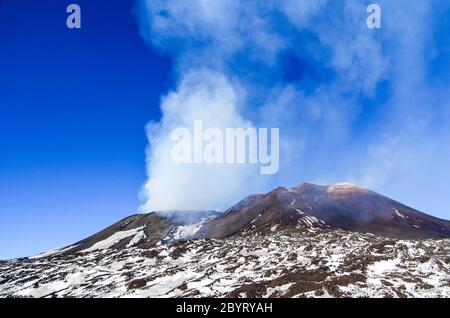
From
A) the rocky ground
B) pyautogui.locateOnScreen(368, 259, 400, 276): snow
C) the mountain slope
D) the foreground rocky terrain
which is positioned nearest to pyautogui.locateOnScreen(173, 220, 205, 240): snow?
the foreground rocky terrain

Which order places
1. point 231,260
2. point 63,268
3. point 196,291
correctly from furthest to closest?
point 63,268 → point 231,260 → point 196,291

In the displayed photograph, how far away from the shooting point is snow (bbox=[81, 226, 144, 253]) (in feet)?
504

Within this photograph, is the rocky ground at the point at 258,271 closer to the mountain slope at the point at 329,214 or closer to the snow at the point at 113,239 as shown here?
the mountain slope at the point at 329,214

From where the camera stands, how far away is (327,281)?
50.7 m

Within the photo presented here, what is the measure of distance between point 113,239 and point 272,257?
102m

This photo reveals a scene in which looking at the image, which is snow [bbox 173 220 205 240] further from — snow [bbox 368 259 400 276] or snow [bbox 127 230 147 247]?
snow [bbox 368 259 400 276]

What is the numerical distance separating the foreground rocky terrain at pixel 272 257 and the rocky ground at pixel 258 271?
218mm

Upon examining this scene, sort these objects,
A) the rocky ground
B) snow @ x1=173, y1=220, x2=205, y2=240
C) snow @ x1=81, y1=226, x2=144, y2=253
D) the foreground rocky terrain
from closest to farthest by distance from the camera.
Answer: the rocky ground → the foreground rocky terrain → snow @ x1=81, y1=226, x2=144, y2=253 → snow @ x1=173, y1=220, x2=205, y2=240

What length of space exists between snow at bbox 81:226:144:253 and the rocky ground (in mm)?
45535
